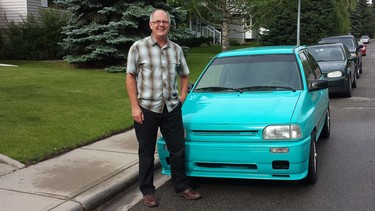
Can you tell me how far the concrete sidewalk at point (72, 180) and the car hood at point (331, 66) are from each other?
7.51 m

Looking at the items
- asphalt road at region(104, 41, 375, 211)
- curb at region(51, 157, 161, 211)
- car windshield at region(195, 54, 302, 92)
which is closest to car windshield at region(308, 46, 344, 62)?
asphalt road at region(104, 41, 375, 211)

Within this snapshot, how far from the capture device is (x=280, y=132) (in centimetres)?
Answer: 448

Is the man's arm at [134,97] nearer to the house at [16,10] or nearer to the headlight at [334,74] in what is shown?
the headlight at [334,74]

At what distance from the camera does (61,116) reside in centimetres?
820

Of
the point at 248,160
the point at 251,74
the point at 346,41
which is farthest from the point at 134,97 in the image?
the point at 346,41

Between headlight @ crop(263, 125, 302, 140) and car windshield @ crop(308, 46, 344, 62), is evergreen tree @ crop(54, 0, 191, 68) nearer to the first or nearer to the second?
car windshield @ crop(308, 46, 344, 62)

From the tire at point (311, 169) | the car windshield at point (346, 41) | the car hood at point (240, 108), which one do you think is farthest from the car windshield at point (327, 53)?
the tire at point (311, 169)

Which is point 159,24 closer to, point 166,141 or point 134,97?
point 134,97

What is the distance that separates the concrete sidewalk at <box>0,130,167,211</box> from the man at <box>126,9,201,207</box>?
0.62 m

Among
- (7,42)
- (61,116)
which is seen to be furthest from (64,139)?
(7,42)

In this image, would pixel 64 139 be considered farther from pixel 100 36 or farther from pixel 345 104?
pixel 100 36

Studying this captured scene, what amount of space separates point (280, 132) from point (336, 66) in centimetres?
849

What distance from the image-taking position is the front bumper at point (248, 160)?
4.45 metres

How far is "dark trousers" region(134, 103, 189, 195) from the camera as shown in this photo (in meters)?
4.43
